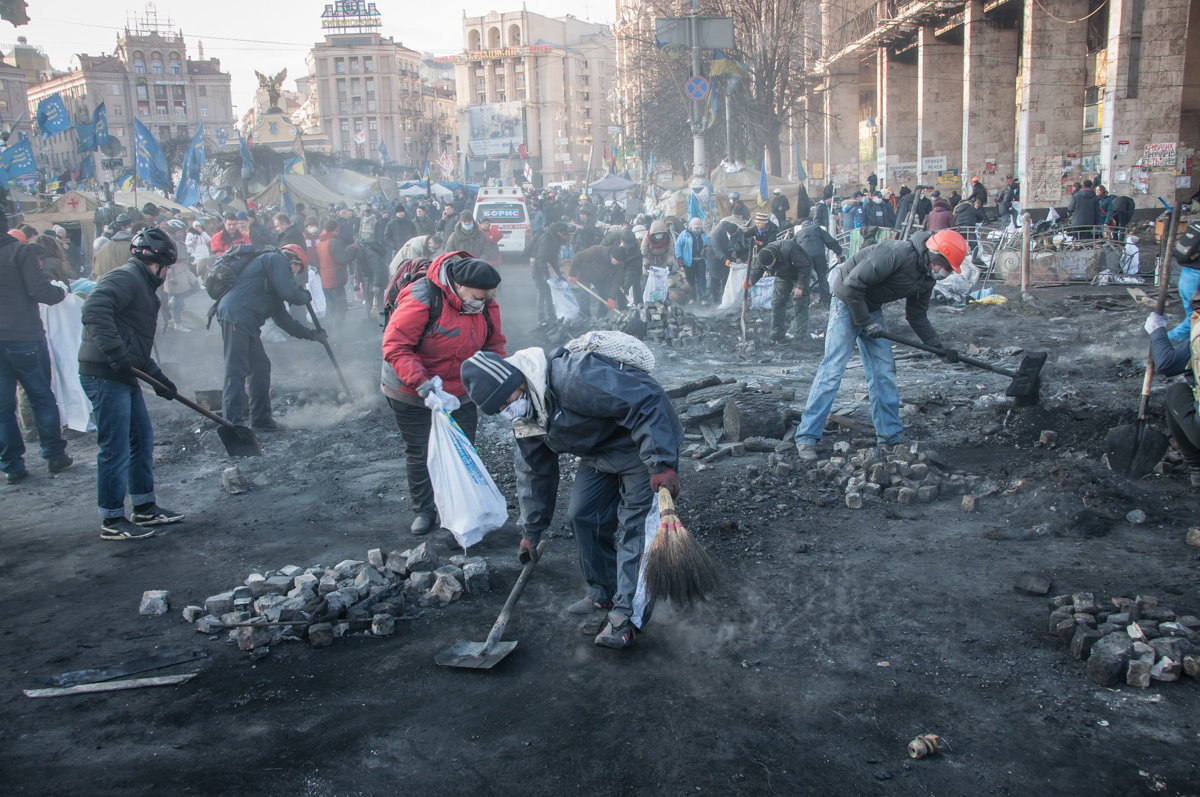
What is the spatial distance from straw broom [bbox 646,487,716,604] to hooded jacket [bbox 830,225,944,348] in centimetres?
346

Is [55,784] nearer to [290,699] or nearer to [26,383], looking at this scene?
[290,699]

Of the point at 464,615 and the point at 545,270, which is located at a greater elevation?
the point at 545,270

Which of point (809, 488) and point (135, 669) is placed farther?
point (809, 488)

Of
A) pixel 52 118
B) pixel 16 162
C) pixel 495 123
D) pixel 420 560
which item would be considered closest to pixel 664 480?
pixel 420 560

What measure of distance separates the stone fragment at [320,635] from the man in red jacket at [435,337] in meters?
1.44

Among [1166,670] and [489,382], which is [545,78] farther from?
[1166,670]

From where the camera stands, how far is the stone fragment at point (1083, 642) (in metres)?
3.53

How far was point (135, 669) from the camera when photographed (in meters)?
3.82

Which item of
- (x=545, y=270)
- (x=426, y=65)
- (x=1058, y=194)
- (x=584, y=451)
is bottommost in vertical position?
(x=584, y=451)

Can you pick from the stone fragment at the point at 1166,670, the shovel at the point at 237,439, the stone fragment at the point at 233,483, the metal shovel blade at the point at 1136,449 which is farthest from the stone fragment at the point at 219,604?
the metal shovel blade at the point at 1136,449

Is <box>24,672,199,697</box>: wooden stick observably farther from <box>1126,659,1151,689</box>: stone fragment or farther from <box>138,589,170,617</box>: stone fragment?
<box>1126,659,1151,689</box>: stone fragment

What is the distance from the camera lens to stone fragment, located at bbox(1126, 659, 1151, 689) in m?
3.29

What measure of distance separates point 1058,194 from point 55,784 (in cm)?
2485

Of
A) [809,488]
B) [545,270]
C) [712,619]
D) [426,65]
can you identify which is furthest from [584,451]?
[426,65]
